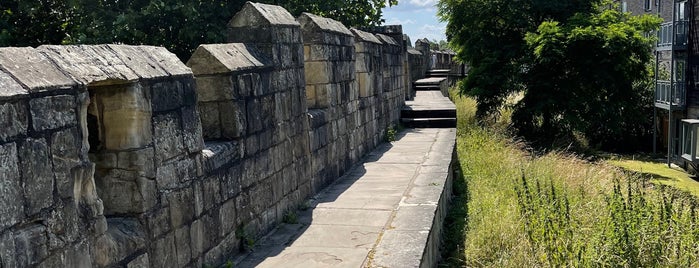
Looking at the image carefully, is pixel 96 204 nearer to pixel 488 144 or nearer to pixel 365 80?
pixel 365 80

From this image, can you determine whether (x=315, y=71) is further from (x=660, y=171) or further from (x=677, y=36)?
(x=677, y=36)

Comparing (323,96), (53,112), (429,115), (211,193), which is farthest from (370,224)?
(429,115)

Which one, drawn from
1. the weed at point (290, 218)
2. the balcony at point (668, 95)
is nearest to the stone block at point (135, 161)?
the weed at point (290, 218)

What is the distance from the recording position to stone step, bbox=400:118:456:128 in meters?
12.6

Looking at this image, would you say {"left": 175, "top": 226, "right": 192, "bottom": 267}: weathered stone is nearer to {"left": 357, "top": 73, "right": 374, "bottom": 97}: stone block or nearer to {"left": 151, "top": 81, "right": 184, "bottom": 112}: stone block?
{"left": 151, "top": 81, "right": 184, "bottom": 112}: stone block

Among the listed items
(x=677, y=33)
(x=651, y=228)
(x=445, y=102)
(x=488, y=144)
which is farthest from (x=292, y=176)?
(x=677, y=33)

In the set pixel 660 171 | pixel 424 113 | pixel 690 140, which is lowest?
pixel 660 171

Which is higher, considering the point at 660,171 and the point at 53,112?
the point at 53,112

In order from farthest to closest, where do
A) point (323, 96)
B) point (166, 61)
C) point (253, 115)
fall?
1. point (323, 96)
2. point (253, 115)
3. point (166, 61)

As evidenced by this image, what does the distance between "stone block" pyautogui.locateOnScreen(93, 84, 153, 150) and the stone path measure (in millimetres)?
1369

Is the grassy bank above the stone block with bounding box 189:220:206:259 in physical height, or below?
below

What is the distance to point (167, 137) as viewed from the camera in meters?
3.68

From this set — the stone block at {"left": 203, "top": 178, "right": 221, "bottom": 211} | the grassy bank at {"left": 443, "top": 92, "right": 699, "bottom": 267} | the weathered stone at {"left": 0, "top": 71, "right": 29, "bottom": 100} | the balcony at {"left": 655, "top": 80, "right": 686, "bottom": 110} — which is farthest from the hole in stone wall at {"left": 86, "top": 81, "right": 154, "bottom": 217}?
the balcony at {"left": 655, "top": 80, "right": 686, "bottom": 110}

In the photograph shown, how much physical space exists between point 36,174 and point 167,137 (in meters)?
1.18
